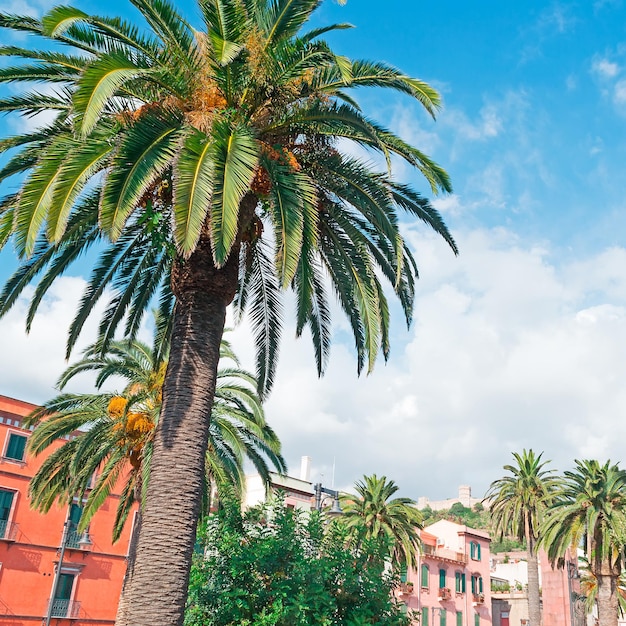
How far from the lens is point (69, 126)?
1264 cm

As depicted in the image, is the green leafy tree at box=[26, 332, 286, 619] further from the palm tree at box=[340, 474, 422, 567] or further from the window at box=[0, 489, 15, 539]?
the palm tree at box=[340, 474, 422, 567]

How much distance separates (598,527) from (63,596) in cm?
2688

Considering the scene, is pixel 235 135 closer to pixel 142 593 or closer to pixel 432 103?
pixel 432 103

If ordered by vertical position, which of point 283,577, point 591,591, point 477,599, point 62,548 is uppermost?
point 591,591

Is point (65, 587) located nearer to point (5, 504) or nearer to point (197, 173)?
point (5, 504)

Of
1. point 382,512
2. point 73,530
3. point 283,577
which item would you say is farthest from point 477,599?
point 283,577

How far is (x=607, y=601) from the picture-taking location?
110 feet

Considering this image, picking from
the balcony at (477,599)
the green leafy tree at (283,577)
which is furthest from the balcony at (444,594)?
the green leafy tree at (283,577)

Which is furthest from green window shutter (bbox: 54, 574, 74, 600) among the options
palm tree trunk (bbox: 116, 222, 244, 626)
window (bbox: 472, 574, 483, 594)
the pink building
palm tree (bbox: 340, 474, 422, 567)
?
window (bbox: 472, 574, 483, 594)

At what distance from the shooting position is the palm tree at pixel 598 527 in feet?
109

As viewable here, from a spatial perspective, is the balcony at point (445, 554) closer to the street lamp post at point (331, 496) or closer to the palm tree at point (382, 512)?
the street lamp post at point (331, 496)

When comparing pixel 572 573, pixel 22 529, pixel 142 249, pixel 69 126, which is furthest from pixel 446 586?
pixel 69 126

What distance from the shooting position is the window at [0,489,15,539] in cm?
3597

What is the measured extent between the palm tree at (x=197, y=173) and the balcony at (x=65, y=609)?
28.7m
